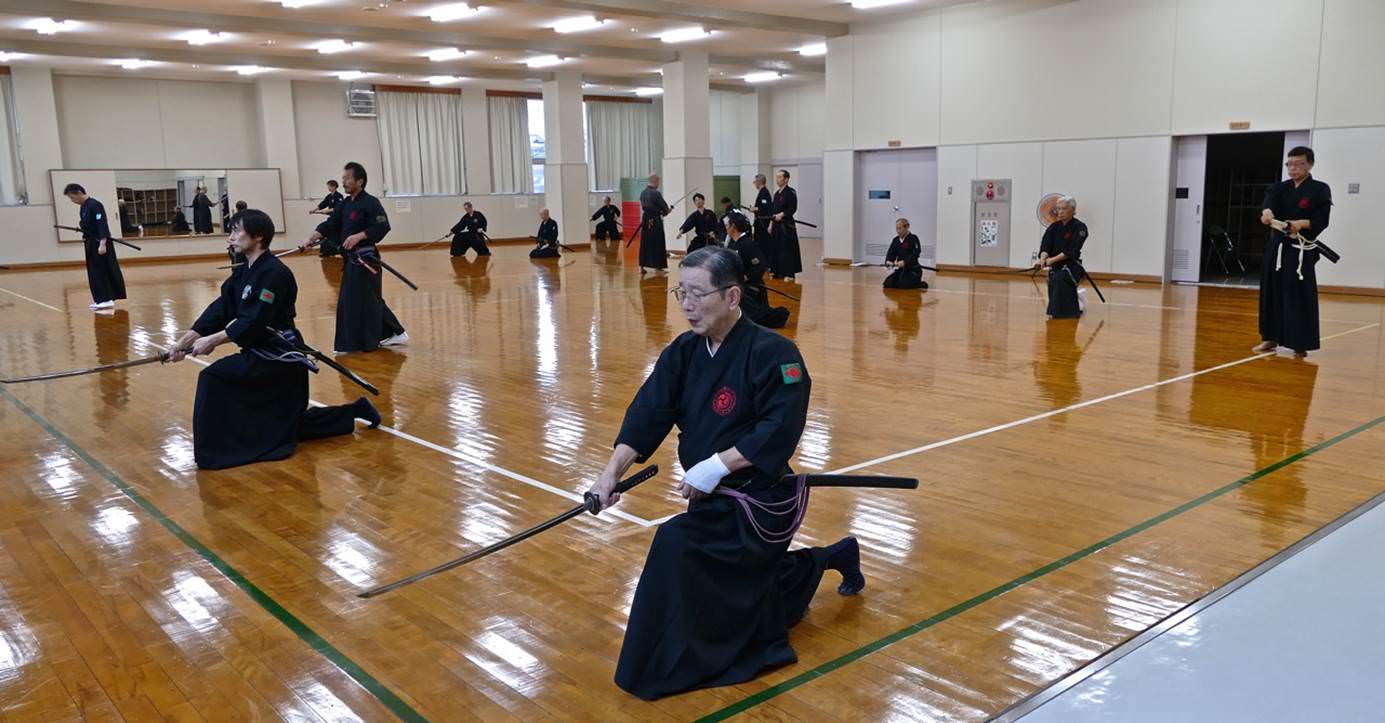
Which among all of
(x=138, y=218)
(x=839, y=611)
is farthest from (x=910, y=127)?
(x=138, y=218)

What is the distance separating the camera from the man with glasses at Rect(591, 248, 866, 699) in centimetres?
298

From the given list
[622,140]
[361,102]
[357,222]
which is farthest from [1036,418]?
[622,140]

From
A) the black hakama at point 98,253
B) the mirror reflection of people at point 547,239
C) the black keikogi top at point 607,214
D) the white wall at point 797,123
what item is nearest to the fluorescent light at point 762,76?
the white wall at point 797,123

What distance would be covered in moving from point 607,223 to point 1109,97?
14654mm

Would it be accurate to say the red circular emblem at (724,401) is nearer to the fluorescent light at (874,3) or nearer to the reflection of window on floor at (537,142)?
the fluorescent light at (874,3)

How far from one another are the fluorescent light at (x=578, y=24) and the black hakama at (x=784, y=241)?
4.32 meters

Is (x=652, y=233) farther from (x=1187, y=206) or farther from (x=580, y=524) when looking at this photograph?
(x=580, y=524)

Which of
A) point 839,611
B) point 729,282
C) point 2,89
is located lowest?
point 839,611

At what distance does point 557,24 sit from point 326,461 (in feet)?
42.7

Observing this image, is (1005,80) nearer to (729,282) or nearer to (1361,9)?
(1361,9)

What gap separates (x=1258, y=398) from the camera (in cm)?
676

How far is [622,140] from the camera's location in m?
28.9

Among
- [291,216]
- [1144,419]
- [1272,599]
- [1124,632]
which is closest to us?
[1124,632]

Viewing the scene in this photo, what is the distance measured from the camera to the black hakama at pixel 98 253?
1219 centimetres
